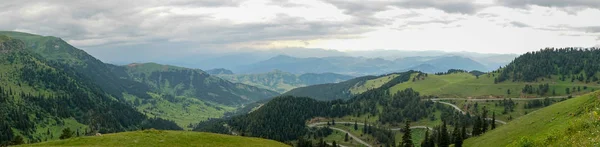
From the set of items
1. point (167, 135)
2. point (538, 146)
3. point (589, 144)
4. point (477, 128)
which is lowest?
point (477, 128)

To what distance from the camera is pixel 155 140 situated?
7619cm

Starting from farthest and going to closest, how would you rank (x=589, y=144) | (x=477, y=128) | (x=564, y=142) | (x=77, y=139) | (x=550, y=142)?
1. (x=477, y=128)
2. (x=77, y=139)
3. (x=550, y=142)
4. (x=564, y=142)
5. (x=589, y=144)

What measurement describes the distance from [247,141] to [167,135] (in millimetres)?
18758

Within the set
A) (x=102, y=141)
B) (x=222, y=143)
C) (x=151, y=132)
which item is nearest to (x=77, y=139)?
(x=102, y=141)

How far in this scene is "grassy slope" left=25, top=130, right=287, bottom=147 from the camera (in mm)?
71312

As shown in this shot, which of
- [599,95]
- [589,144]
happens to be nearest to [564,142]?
[589,144]

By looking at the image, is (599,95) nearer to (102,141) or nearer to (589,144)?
(589,144)

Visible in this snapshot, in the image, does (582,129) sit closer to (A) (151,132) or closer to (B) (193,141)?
(B) (193,141)

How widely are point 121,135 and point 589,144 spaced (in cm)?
7796

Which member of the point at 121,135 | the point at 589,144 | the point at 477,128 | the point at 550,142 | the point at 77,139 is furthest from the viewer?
the point at 477,128

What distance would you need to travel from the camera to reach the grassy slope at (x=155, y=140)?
71312 mm

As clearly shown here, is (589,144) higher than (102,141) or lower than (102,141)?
higher

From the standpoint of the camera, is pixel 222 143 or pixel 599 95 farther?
pixel 222 143

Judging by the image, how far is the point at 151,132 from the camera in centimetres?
8256
